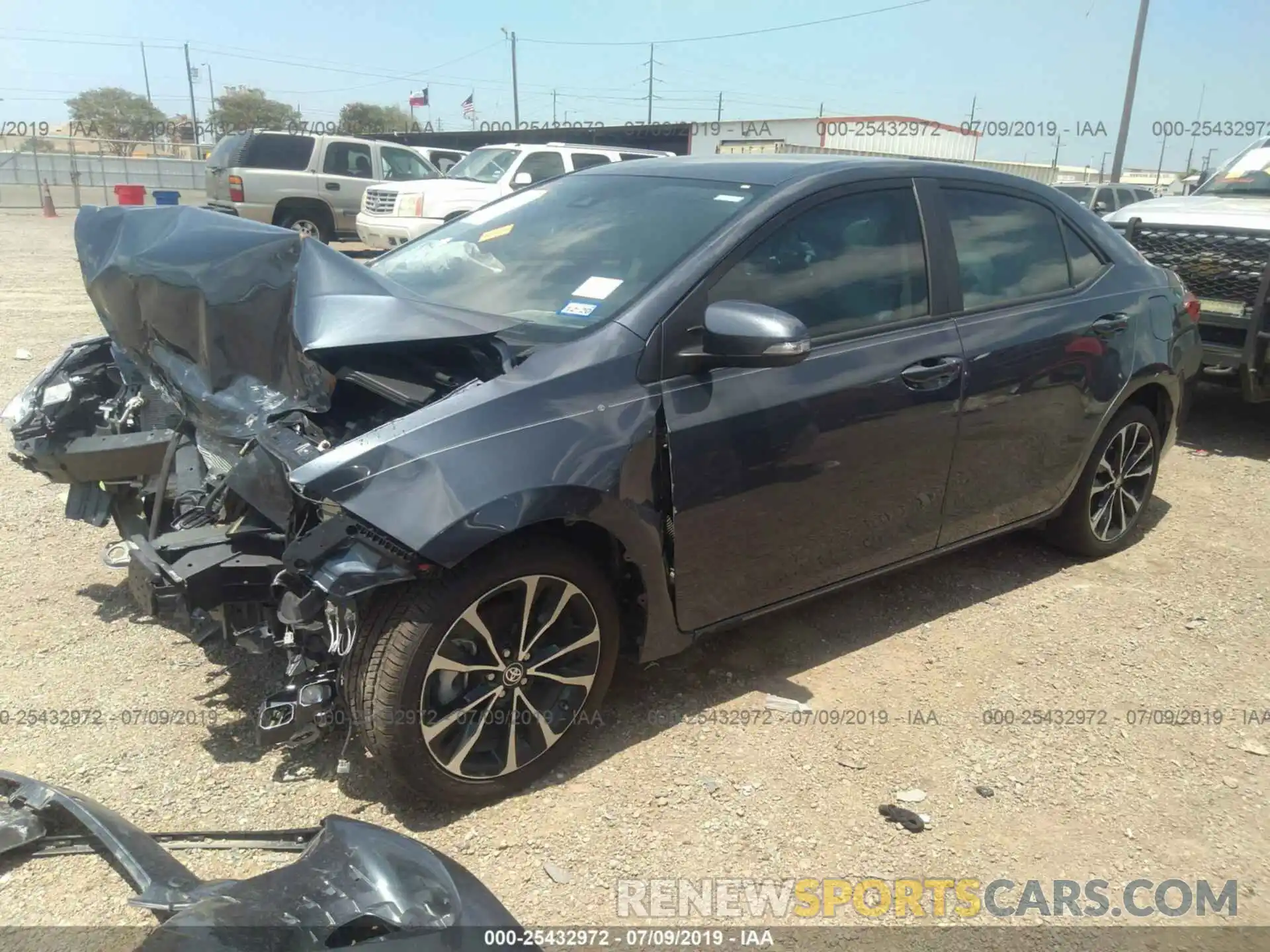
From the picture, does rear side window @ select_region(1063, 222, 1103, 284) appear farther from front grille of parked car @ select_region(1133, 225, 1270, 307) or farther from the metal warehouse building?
the metal warehouse building

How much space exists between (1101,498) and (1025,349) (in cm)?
123

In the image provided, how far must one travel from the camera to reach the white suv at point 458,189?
13766mm

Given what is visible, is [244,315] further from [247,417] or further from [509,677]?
[509,677]

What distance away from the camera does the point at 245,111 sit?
70000 mm

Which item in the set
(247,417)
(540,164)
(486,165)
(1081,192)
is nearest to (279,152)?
(486,165)

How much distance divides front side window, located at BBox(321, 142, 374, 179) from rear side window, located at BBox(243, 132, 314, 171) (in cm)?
33

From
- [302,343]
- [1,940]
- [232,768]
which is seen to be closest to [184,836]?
[1,940]

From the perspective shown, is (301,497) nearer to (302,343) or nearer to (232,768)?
(302,343)

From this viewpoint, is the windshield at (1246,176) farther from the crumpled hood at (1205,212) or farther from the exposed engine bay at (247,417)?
the exposed engine bay at (247,417)

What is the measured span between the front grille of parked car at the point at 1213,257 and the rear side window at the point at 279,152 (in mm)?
13781

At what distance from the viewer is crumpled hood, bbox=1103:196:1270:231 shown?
679 cm

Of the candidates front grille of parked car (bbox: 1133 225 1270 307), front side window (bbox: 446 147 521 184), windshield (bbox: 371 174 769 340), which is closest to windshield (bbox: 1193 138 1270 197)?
front grille of parked car (bbox: 1133 225 1270 307)

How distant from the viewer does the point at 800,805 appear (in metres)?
2.96

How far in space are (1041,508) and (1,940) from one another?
13.3 feet
